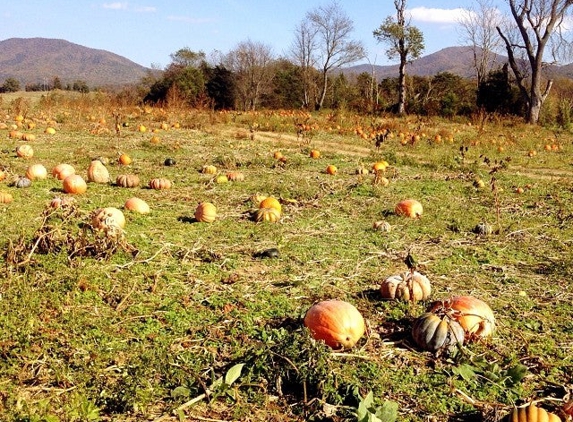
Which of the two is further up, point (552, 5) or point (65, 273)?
point (552, 5)

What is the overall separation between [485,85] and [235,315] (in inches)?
1230

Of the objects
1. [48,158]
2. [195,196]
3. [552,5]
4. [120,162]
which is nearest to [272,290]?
[195,196]

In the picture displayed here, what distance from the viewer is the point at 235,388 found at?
2.86 m

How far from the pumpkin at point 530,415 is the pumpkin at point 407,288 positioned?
4.87 ft

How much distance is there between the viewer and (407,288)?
3969mm

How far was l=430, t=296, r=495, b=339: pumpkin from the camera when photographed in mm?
3393

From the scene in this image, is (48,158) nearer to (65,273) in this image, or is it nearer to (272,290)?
(65,273)

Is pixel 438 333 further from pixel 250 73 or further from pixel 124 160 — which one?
pixel 250 73

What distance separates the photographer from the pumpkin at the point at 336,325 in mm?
3273

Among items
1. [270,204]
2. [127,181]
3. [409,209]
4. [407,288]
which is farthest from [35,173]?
[407,288]

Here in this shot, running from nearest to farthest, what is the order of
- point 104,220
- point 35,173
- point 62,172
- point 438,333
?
1. point 438,333
2. point 104,220
3. point 35,173
4. point 62,172

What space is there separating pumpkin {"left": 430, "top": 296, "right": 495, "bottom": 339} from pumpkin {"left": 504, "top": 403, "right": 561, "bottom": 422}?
0.85 metres

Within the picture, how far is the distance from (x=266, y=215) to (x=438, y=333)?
11.2 ft

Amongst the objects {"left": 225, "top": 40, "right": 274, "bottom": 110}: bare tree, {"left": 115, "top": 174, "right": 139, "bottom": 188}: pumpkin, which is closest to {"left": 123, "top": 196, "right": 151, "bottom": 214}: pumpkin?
{"left": 115, "top": 174, "right": 139, "bottom": 188}: pumpkin
